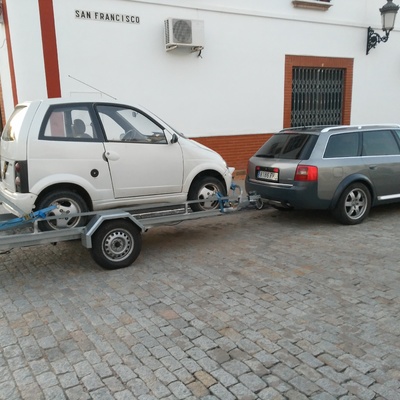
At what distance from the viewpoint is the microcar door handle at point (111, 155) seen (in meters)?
4.92

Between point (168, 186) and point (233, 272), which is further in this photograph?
point (168, 186)

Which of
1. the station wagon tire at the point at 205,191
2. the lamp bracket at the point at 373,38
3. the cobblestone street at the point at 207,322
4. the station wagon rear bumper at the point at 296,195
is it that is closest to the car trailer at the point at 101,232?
the cobblestone street at the point at 207,322

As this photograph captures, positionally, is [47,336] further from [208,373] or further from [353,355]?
[353,355]

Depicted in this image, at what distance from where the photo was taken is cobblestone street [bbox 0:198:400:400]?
8.95 feet

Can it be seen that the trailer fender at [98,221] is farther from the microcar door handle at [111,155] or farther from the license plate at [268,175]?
the license plate at [268,175]

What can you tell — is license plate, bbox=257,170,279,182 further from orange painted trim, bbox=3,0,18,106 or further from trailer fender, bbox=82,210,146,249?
orange painted trim, bbox=3,0,18,106

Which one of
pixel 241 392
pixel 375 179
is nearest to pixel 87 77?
pixel 375 179

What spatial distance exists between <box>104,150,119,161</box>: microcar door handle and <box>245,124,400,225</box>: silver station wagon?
8.54 ft

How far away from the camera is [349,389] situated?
2.64 m

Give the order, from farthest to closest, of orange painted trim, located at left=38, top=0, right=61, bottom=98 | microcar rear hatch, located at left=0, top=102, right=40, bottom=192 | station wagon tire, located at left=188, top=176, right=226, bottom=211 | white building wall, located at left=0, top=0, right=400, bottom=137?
white building wall, located at left=0, top=0, right=400, bottom=137, orange painted trim, located at left=38, top=0, right=61, bottom=98, station wagon tire, located at left=188, top=176, right=226, bottom=211, microcar rear hatch, located at left=0, top=102, right=40, bottom=192

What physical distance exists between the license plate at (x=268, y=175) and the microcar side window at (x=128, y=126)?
1972mm

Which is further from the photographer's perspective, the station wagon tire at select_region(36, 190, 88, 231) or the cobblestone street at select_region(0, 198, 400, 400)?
the station wagon tire at select_region(36, 190, 88, 231)

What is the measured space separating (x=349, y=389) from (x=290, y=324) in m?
0.85

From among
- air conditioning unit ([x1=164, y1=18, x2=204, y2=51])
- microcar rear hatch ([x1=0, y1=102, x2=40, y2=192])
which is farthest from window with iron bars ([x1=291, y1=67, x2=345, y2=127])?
microcar rear hatch ([x1=0, y1=102, x2=40, y2=192])
